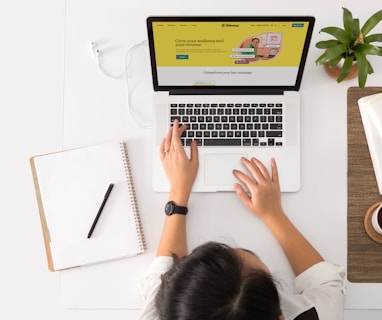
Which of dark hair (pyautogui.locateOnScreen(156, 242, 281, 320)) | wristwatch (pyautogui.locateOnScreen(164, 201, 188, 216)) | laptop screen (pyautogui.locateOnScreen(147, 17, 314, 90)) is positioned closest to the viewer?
dark hair (pyautogui.locateOnScreen(156, 242, 281, 320))

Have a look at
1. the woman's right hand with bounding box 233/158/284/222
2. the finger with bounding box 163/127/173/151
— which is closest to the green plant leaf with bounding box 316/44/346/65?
the woman's right hand with bounding box 233/158/284/222

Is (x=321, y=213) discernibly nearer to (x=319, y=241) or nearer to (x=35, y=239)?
(x=319, y=241)

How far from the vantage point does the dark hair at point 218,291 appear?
727 millimetres

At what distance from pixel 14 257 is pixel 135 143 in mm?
394

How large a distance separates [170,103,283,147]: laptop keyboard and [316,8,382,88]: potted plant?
0.17 metres

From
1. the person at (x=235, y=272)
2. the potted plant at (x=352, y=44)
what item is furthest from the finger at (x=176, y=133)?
the potted plant at (x=352, y=44)

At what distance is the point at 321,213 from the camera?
102 cm

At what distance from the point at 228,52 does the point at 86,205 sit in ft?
1.52

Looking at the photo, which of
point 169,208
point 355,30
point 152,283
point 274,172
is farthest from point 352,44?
point 152,283

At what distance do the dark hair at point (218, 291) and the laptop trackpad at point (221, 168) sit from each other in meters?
0.24

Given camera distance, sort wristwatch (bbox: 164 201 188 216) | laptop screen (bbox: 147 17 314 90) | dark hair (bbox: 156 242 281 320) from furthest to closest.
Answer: wristwatch (bbox: 164 201 188 216)
laptop screen (bbox: 147 17 314 90)
dark hair (bbox: 156 242 281 320)

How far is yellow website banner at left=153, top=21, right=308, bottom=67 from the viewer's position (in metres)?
0.88

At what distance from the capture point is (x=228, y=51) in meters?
0.95

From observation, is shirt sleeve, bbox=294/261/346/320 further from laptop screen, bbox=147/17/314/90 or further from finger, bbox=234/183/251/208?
laptop screen, bbox=147/17/314/90
